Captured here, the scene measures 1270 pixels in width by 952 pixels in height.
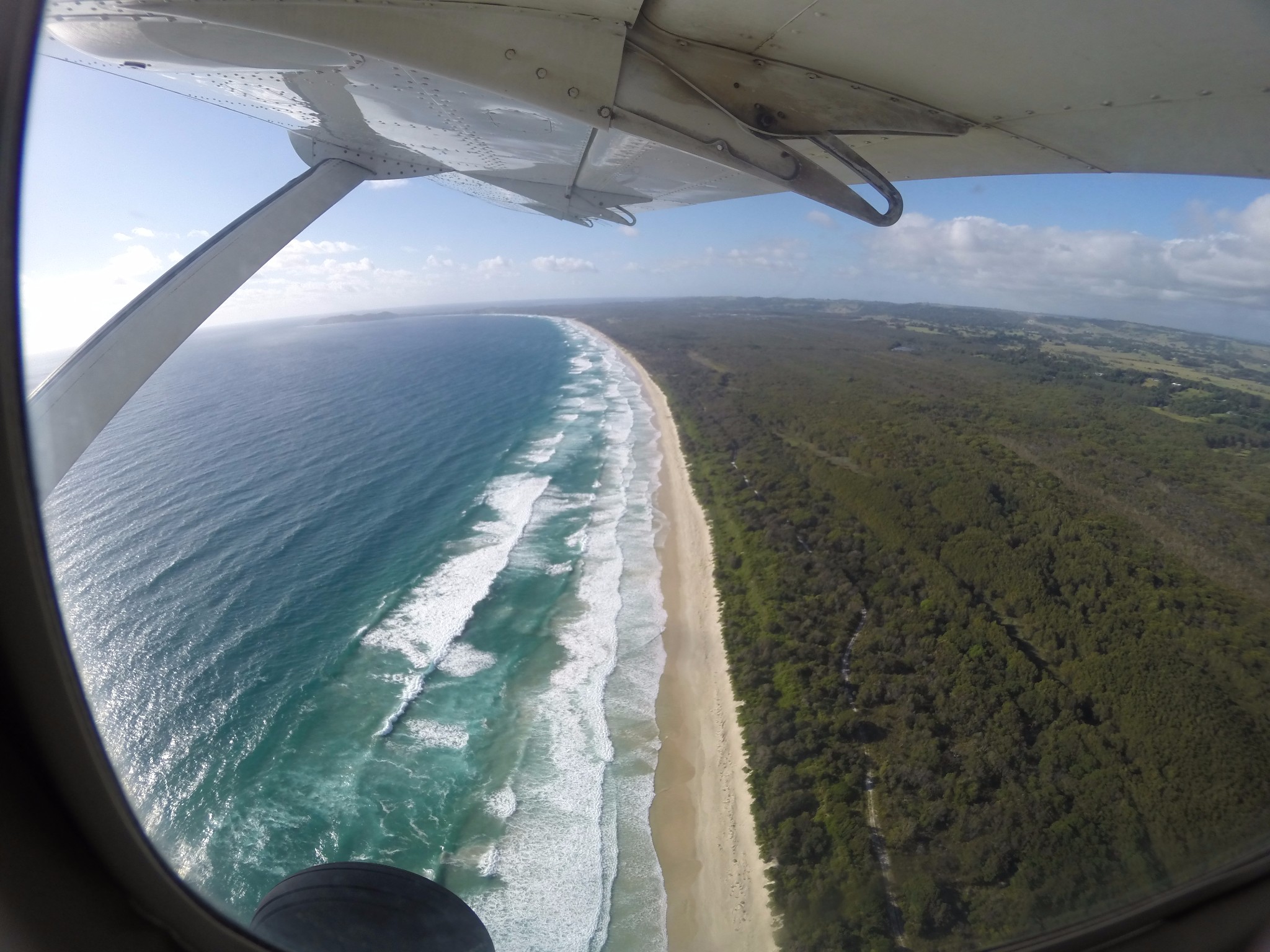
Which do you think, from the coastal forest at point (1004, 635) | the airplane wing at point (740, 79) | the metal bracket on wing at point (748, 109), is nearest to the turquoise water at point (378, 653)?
the airplane wing at point (740, 79)

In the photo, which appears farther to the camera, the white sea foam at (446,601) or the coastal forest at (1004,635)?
the white sea foam at (446,601)

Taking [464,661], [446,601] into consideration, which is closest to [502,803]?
[464,661]

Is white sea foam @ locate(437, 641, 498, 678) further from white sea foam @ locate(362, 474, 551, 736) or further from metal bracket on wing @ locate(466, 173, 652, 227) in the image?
metal bracket on wing @ locate(466, 173, 652, 227)

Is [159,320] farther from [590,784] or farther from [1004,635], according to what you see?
[1004,635]

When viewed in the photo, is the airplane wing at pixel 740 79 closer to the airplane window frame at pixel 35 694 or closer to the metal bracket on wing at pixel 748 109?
the metal bracket on wing at pixel 748 109

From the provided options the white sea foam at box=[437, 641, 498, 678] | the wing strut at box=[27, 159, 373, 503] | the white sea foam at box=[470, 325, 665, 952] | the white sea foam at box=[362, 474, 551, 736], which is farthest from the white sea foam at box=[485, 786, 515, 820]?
the wing strut at box=[27, 159, 373, 503]

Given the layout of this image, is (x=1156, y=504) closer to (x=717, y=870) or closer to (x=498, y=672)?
(x=717, y=870)

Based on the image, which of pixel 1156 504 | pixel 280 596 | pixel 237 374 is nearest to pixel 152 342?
pixel 280 596
